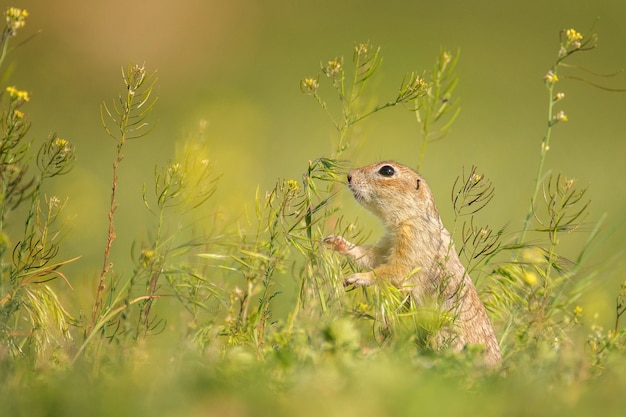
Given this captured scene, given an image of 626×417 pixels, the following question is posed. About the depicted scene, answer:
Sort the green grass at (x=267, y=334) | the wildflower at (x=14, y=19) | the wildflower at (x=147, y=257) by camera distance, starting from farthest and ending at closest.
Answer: the wildflower at (x=147, y=257) → the wildflower at (x=14, y=19) → the green grass at (x=267, y=334)

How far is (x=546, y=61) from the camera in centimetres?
1994

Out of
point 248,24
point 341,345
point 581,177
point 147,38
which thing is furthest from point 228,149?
point 248,24

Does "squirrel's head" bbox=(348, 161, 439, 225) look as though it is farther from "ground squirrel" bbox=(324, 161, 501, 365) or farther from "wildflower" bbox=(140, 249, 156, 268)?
"wildflower" bbox=(140, 249, 156, 268)

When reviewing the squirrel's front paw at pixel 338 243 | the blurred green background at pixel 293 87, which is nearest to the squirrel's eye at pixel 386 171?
the squirrel's front paw at pixel 338 243

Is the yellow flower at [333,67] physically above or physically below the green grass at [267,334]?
above

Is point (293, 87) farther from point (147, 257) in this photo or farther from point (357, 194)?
point (147, 257)

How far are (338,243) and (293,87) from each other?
1220 cm

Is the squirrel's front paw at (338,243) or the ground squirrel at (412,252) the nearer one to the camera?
the ground squirrel at (412,252)

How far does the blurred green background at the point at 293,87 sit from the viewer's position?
1133cm

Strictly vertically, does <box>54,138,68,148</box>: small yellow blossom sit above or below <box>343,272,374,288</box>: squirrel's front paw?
above

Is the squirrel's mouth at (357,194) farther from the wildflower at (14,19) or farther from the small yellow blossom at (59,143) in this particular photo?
the wildflower at (14,19)

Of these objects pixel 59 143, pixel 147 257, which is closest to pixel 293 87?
pixel 59 143

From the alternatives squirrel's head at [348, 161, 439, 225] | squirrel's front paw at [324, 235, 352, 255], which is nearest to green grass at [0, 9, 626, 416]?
squirrel's front paw at [324, 235, 352, 255]

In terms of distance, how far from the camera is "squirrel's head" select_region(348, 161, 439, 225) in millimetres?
6379
